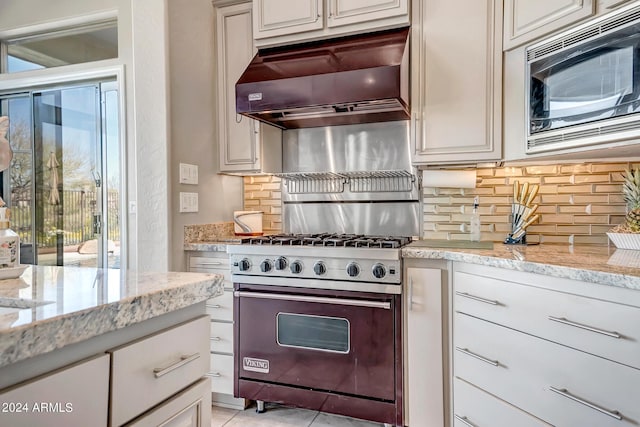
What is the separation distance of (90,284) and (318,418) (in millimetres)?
1769

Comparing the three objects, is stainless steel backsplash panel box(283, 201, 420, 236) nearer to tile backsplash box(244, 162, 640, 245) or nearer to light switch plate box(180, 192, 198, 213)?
tile backsplash box(244, 162, 640, 245)

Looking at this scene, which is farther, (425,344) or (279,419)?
(279,419)

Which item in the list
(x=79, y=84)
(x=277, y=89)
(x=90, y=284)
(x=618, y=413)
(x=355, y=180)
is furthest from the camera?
(x=79, y=84)

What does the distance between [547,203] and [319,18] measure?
1.72m

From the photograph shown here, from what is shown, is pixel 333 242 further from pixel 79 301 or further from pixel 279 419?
pixel 79 301

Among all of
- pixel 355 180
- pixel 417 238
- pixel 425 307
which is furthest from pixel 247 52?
pixel 425 307

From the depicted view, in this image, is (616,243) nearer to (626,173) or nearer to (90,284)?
(626,173)

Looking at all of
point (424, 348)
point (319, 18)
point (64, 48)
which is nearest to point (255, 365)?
point (424, 348)

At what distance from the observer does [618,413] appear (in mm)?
1195

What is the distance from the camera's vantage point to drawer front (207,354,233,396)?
89.3 inches

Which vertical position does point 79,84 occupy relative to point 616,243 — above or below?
above

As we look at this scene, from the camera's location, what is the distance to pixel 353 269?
6.60 ft

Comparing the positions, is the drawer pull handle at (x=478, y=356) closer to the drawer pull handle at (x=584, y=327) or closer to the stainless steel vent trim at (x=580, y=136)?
the drawer pull handle at (x=584, y=327)

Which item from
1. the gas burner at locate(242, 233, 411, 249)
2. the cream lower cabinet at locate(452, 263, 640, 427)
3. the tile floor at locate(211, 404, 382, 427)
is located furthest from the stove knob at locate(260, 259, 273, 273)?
the cream lower cabinet at locate(452, 263, 640, 427)
